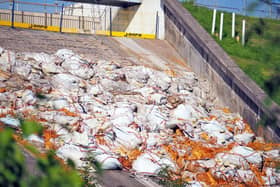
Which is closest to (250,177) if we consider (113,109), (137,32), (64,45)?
(113,109)

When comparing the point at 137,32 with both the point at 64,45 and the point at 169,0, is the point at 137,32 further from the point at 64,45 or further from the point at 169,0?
the point at 64,45

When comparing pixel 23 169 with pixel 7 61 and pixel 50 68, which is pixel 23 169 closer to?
pixel 7 61

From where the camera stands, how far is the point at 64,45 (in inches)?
771

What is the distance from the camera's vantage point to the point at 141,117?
600 inches

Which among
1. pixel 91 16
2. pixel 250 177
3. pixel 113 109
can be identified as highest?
pixel 91 16

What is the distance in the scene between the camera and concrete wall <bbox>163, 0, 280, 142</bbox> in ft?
54.3

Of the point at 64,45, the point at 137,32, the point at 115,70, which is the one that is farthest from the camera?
the point at 137,32

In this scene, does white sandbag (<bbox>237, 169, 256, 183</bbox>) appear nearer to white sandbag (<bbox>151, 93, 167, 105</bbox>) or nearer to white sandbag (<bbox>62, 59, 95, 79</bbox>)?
white sandbag (<bbox>151, 93, 167, 105</bbox>)

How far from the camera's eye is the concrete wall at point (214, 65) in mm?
16562

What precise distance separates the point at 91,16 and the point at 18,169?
90.3 ft

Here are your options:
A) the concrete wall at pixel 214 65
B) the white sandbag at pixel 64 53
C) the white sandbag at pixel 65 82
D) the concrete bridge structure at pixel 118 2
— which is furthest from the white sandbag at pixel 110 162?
the concrete bridge structure at pixel 118 2

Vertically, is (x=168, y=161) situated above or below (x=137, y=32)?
below

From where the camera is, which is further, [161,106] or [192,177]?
[161,106]

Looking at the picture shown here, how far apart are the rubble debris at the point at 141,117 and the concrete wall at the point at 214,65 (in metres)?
0.35
